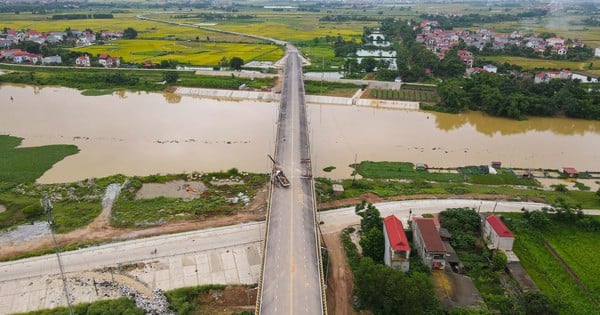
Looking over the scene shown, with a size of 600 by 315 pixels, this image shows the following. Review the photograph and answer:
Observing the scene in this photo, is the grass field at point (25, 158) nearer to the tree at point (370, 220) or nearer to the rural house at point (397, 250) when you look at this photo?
the tree at point (370, 220)

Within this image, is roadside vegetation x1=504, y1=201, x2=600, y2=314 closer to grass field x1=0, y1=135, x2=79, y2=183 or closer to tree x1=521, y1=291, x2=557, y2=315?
tree x1=521, y1=291, x2=557, y2=315

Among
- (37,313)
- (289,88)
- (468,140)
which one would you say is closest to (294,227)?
(37,313)

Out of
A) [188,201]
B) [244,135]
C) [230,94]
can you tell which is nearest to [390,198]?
[188,201]

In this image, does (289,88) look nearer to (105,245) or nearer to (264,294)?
(105,245)

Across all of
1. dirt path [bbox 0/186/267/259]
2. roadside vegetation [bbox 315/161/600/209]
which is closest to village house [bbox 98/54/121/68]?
dirt path [bbox 0/186/267/259]

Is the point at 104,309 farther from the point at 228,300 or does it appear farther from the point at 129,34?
the point at 129,34

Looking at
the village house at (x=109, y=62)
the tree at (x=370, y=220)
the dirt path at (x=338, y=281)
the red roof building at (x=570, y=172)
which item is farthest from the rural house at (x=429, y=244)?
the village house at (x=109, y=62)
